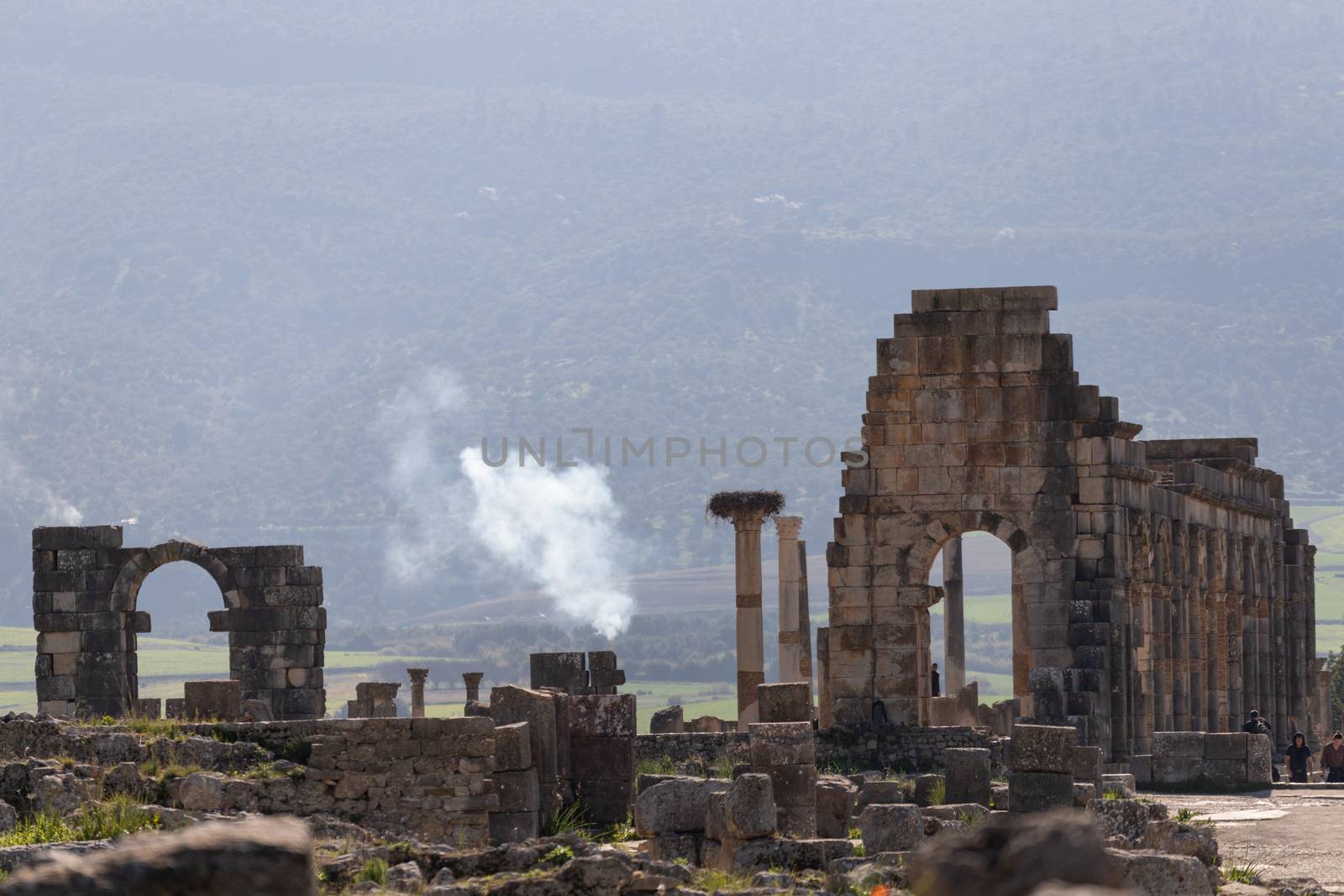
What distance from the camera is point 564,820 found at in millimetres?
24000

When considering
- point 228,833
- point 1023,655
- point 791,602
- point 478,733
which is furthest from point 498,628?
point 228,833

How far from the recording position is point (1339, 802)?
28.5m

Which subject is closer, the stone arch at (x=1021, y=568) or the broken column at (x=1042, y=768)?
the broken column at (x=1042, y=768)

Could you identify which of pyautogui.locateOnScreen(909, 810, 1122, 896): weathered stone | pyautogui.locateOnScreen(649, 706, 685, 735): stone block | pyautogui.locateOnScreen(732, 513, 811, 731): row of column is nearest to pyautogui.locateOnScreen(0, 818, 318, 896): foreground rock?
pyautogui.locateOnScreen(909, 810, 1122, 896): weathered stone

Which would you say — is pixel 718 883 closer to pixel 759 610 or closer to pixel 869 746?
pixel 869 746

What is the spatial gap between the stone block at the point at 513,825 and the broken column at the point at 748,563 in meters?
20.4

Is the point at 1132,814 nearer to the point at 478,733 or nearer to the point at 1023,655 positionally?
the point at 478,733

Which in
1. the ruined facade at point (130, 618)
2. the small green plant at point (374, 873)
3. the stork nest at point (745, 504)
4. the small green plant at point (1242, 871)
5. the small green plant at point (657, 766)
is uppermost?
the stork nest at point (745, 504)

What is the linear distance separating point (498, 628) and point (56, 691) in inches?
5757

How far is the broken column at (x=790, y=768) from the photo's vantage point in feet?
74.5

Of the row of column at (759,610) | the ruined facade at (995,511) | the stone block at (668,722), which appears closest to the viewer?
the ruined facade at (995,511)

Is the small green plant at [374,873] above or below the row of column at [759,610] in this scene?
below

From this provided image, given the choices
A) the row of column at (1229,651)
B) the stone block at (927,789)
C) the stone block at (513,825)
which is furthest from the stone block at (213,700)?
the row of column at (1229,651)

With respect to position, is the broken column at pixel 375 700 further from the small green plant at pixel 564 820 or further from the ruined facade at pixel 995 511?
the small green plant at pixel 564 820
